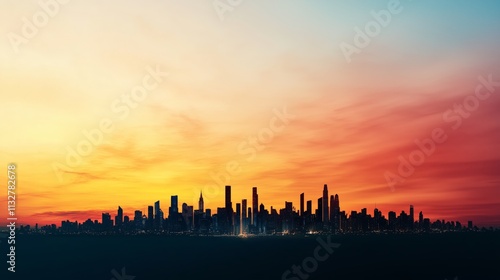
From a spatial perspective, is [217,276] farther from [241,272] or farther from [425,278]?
[425,278]

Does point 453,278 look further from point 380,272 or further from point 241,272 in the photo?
point 241,272

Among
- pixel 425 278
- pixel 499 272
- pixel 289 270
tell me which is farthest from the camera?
pixel 289 270

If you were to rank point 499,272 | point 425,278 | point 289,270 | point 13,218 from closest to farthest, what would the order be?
1. point 13,218
2. point 425,278
3. point 499,272
4. point 289,270

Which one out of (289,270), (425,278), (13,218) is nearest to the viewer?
(13,218)

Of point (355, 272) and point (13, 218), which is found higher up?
point (13, 218)

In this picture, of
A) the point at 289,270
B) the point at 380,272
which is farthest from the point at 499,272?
the point at 289,270

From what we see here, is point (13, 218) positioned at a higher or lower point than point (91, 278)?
higher

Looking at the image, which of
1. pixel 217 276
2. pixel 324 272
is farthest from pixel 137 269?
A: pixel 324 272

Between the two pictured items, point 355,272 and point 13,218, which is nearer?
point 13,218

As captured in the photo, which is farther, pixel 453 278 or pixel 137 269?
pixel 137 269
